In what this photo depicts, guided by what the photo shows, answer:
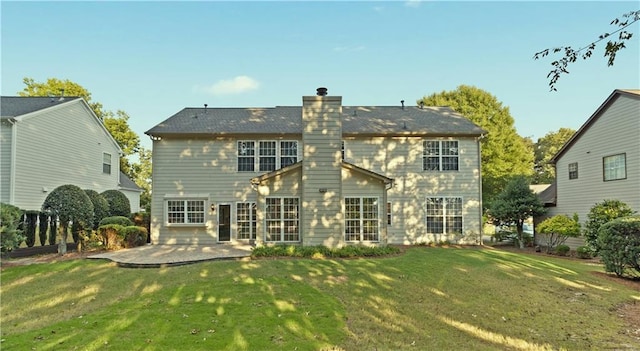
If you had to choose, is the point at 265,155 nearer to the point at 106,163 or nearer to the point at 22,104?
the point at 106,163

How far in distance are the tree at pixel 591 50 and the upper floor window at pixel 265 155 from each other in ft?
44.1

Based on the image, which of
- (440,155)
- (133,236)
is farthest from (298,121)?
(133,236)

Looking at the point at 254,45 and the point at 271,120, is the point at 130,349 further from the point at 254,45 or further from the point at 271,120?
the point at 254,45

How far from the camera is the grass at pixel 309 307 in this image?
228 inches

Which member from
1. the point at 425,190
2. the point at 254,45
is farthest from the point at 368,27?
the point at 425,190

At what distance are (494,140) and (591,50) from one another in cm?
2968

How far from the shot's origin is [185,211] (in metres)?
16.1

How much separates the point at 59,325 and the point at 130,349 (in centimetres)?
208

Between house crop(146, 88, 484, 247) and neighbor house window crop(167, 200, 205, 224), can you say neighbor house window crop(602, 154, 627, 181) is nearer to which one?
house crop(146, 88, 484, 247)

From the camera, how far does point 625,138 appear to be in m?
14.7

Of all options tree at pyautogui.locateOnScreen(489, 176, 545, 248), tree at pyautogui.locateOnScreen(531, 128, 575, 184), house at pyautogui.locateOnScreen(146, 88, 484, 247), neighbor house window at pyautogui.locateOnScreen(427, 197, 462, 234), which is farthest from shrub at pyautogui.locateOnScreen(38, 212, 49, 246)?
tree at pyautogui.locateOnScreen(531, 128, 575, 184)

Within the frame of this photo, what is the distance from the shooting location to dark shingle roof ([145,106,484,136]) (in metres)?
16.8

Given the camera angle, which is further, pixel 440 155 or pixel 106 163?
pixel 106 163

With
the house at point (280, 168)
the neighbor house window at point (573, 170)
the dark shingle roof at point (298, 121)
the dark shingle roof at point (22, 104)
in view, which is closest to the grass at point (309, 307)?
the house at point (280, 168)
